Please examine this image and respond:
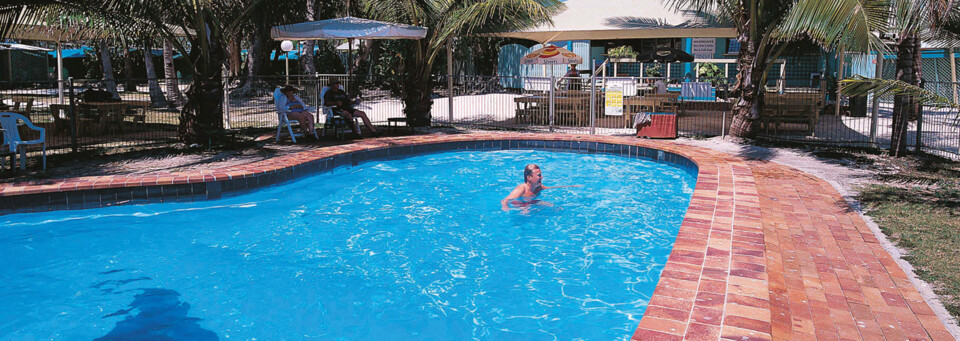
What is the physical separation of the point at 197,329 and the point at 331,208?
11.9 feet

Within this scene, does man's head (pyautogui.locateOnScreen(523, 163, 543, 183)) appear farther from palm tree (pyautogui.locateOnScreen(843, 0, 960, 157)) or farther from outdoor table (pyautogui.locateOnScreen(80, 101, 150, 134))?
outdoor table (pyautogui.locateOnScreen(80, 101, 150, 134))

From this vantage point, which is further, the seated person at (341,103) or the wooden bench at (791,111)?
the wooden bench at (791,111)

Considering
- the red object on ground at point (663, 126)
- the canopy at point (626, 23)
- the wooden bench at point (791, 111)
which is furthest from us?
the canopy at point (626, 23)

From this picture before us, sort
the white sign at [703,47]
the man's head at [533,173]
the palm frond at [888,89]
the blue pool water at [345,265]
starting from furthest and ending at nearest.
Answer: the white sign at [703,47] < the man's head at [533,173] < the palm frond at [888,89] < the blue pool water at [345,265]

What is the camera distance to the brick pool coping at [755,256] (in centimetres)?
375

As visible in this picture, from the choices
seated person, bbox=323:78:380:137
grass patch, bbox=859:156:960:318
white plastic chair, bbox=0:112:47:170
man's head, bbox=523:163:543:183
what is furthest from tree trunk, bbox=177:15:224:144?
grass patch, bbox=859:156:960:318

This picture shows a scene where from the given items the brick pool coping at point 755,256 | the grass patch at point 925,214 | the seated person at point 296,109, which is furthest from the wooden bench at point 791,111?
the seated person at point 296,109

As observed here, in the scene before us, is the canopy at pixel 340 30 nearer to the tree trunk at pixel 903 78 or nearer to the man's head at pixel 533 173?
the man's head at pixel 533 173

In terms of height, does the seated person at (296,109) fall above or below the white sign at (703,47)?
below

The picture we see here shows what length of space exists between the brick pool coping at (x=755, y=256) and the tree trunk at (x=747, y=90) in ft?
10.2

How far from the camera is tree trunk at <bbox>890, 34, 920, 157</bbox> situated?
384 inches

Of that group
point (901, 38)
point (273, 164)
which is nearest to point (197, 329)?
point (273, 164)

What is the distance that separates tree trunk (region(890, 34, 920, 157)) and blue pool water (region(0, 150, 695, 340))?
354 cm

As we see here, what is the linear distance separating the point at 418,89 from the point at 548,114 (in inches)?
133
